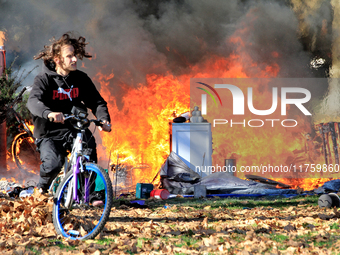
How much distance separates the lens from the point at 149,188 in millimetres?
7129

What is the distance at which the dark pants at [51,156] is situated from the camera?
3.08 metres

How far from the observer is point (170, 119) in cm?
1119

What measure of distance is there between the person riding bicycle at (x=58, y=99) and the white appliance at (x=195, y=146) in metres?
5.61

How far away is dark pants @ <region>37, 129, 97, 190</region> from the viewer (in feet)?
10.1

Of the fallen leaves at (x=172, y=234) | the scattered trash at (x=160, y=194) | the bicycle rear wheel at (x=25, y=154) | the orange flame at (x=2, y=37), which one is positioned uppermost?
the orange flame at (x=2, y=37)

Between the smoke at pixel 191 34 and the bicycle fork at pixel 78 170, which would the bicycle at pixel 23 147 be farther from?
the bicycle fork at pixel 78 170

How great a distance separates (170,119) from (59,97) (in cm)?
798

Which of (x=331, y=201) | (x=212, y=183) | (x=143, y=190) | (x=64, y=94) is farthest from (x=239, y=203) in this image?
(x=64, y=94)

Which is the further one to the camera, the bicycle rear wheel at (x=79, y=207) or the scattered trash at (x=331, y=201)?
the scattered trash at (x=331, y=201)

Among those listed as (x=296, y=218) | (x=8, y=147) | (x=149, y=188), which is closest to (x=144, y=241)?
(x=296, y=218)

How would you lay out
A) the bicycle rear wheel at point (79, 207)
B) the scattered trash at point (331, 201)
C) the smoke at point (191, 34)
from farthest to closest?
1. the smoke at point (191, 34)
2. the scattered trash at point (331, 201)
3. the bicycle rear wheel at point (79, 207)

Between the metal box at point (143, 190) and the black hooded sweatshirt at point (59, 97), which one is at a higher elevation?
the black hooded sweatshirt at point (59, 97)

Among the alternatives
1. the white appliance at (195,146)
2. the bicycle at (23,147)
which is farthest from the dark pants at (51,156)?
the bicycle at (23,147)

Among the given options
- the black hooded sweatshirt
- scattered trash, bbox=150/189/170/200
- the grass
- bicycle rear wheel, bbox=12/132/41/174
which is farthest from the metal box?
bicycle rear wheel, bbox=12/132/41/174
